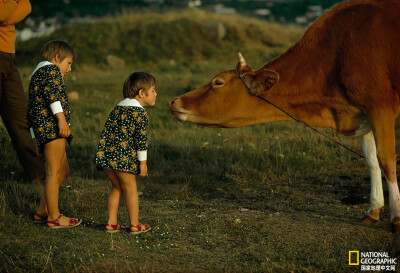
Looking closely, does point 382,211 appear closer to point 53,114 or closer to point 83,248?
point 83,248

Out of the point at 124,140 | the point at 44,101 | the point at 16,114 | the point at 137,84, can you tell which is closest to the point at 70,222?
the point at 124,140

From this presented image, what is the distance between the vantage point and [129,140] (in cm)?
479

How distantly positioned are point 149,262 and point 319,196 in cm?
244

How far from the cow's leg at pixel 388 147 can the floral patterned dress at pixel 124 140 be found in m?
2.01

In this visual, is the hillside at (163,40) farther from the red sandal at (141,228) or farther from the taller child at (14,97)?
the red sandal at (141,228)

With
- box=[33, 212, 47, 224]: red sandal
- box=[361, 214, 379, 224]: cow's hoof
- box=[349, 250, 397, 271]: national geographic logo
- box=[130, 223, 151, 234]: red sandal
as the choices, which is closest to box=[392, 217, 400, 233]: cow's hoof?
box=[361, 214, 379, 224]: cow's hoof

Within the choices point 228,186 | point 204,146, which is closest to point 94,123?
point 204,146

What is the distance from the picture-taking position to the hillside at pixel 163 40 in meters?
19.3

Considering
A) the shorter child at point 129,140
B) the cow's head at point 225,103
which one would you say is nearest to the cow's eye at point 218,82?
the cow's head at point 225,103

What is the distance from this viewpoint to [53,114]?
16.2 ft

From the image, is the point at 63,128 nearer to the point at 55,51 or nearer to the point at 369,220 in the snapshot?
the point at 55,51

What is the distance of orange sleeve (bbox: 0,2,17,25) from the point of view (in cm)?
571

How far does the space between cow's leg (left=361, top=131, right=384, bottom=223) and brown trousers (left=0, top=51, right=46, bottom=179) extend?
3.53 m

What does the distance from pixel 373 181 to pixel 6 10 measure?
399cm
